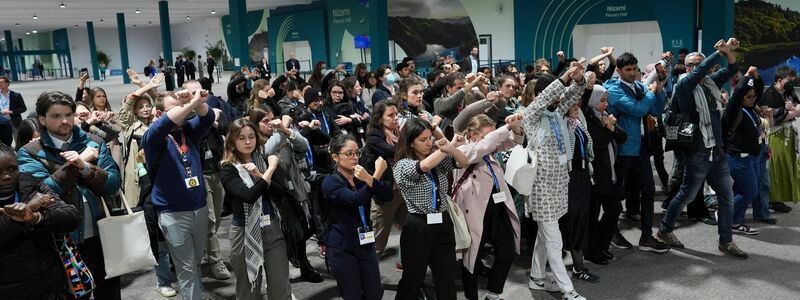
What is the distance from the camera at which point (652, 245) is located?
529 centimetres

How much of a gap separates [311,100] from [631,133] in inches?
110

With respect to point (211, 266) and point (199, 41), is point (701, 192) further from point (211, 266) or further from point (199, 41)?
point (199, 41)

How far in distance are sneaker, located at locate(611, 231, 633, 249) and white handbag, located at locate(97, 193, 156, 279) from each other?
3.80 m

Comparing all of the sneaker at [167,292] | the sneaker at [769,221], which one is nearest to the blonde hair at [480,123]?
the sneaker at [167,292]

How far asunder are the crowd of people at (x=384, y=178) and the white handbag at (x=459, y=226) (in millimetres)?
13

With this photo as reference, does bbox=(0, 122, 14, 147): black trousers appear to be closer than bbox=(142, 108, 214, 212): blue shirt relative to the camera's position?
No

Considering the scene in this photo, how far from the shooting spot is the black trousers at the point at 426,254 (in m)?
3.61

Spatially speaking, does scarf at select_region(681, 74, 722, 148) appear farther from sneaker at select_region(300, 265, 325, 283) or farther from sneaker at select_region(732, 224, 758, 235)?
sneaker at select_region(300, 265, 325, 283)

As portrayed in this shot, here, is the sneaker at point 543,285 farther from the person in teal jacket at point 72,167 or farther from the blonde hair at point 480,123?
the person in teal jacket at point 72,167

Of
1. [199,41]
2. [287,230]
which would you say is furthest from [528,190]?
[199,41]

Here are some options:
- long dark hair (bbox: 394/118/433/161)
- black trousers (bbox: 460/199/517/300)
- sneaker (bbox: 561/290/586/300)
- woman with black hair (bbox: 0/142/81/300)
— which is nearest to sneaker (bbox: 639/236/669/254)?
sneaker (bbox: 561/290/586/300)

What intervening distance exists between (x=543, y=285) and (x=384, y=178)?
1.41m

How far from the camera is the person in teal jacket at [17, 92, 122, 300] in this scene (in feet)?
10.4

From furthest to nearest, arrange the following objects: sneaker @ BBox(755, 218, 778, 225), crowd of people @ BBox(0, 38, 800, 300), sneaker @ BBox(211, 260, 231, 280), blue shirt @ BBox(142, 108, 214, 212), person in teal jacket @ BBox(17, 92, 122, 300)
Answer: sneaker @ BBox(755, 218, 778, 225), sneaker @ BBox(211, 260, 231, 280), blue shirt @ BBox(142, 108, 214, 212), crowd of people @ BBox(0, 38, 800, 300), person in teal jacket @ BBox(17, 92, 122, 300)
